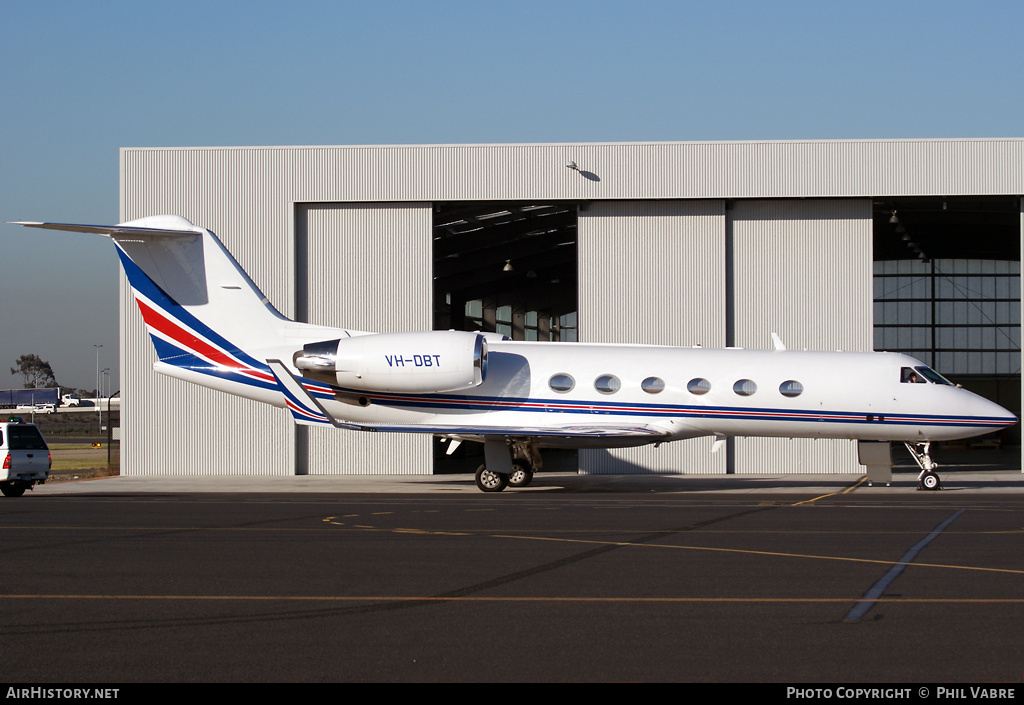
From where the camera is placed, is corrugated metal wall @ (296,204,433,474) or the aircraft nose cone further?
corrugated metal wall @ (296,204,433,474)

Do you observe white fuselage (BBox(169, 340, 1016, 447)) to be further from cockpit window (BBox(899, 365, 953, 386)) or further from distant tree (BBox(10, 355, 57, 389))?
distant tree (BBox(10, 355, 57, 389))

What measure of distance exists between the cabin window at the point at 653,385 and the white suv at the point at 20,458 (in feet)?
41.2

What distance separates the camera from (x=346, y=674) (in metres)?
6.01

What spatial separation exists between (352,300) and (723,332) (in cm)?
1055

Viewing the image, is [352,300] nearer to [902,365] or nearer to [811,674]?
[902,365]

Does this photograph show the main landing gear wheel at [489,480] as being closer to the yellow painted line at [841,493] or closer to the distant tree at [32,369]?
the yellow painted line at [841,493]

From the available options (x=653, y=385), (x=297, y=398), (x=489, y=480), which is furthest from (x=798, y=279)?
(x=297, y=398)

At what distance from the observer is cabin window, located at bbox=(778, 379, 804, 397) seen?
21.5 m

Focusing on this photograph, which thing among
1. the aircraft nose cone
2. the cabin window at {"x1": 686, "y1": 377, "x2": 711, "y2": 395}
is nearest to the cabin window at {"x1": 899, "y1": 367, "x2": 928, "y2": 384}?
the aircraft nose cone

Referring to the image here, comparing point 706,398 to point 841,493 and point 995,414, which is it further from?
point 995,414

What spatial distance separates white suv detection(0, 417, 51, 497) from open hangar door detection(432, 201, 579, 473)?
1285cm

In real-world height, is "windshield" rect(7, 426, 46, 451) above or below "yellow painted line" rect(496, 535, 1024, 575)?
above

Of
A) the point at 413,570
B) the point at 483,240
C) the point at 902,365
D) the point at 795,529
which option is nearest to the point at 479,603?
the point at 413,570

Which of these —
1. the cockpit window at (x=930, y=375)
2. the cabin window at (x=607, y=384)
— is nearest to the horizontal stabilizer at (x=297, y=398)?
the cabin window at (x=607, y=384)
